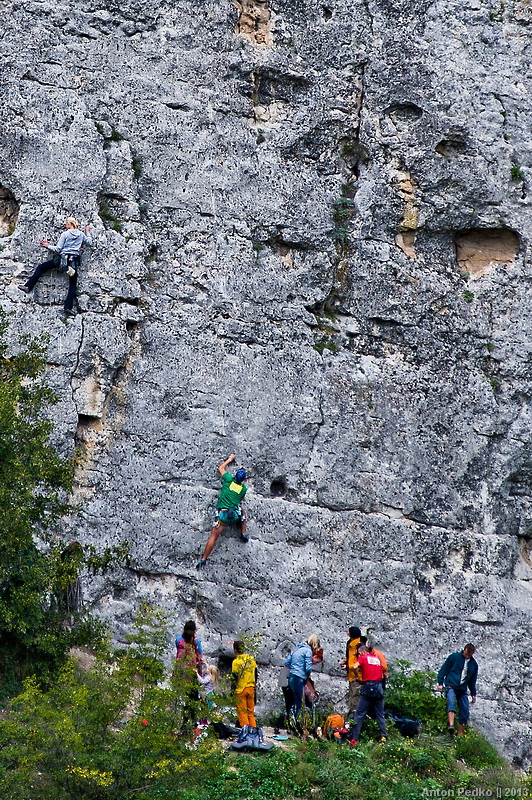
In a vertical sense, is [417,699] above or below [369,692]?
below

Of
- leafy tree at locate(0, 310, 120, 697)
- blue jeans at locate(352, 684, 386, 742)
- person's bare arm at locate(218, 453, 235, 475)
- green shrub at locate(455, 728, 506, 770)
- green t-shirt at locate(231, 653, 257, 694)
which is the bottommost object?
green shrub at locate(455, 728, 506, 770)

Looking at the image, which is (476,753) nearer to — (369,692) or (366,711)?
(366,711)

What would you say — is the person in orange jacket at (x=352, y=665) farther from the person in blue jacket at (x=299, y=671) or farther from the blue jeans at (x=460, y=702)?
the blue jeans at (x=460, y=702)

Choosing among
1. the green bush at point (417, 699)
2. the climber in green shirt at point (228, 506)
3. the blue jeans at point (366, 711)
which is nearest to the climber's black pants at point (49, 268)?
the climber in green shirt at point (228, 506)

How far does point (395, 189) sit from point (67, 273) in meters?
4.55

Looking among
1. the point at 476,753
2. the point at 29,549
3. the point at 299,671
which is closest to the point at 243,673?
the point at 299,671

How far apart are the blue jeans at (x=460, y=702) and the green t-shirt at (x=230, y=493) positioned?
11.2ft

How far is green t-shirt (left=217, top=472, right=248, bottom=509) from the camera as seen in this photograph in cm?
1379

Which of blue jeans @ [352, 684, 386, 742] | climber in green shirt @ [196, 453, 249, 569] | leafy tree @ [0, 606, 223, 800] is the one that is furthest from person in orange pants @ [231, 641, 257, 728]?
climber in green shirt @ [196, 453, 249, 569]

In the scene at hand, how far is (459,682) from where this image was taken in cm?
1291

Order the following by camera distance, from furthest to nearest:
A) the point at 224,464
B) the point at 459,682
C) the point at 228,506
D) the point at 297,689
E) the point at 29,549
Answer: the point at 224,464 → the point at 228,506 → the point at 459,682 → the point at 297,689 → the point at 29,549

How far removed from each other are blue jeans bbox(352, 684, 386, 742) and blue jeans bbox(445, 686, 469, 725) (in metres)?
1.12

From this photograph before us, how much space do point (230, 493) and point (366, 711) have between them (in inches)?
127

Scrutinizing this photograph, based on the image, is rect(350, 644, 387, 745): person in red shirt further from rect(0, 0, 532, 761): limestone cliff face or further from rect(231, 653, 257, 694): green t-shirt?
rect(0, 0, 532, 761): limestone cliff face
